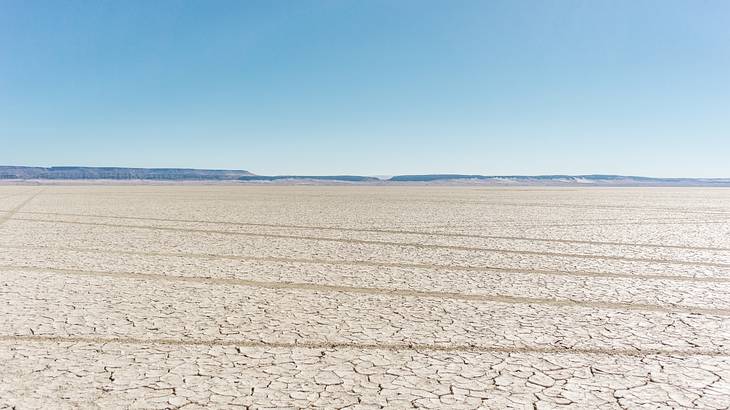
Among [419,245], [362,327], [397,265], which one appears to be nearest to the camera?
[362,327]

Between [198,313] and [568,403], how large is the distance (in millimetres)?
3189

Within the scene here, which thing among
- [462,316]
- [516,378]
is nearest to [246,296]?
[462,316]

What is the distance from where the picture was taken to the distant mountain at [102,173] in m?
146

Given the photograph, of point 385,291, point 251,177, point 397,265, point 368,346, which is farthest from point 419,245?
point 251,177

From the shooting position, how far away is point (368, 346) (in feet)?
12.7

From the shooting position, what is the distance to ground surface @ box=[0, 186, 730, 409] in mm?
3053

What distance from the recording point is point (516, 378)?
3.26 m

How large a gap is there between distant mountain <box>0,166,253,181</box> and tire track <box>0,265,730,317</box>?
152 meters

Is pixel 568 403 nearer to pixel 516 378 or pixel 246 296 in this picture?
pixel 516 378

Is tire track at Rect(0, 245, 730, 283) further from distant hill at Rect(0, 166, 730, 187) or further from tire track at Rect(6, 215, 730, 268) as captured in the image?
distant hill at Rect(0, 166, 730, 187)

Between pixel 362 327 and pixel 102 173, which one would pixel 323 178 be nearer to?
pixel 102 173

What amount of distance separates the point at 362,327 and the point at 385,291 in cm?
138

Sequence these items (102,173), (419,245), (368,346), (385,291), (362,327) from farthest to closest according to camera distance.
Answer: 1. (102,173)
2. (419,245)
3. (385,291)
4. (362,327)
5. (368,346)

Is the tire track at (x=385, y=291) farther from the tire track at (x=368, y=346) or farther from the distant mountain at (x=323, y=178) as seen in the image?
the distant mountain at (x=323, y=178)
